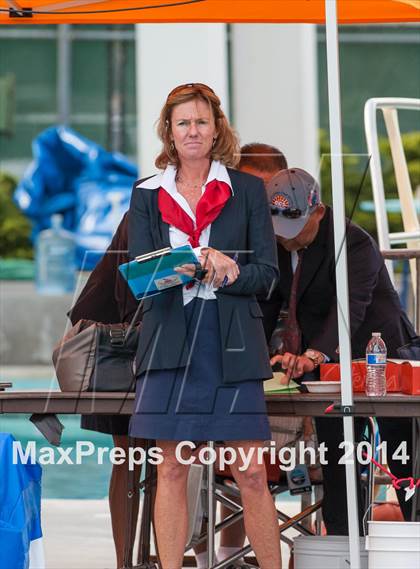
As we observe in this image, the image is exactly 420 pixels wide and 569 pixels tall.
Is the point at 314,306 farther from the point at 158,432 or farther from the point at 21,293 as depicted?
the point at 21,293

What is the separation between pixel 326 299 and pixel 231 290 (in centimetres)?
Result: 75

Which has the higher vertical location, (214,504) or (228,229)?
(228,229)

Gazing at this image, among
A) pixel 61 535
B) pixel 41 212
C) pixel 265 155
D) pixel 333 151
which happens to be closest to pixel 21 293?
pixel 41 212

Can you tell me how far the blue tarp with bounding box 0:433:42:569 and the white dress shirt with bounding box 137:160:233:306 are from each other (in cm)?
74

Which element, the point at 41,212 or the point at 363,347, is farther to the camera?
the point at 41,212

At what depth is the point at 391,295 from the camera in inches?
183

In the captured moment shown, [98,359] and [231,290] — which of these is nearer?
[231,290]

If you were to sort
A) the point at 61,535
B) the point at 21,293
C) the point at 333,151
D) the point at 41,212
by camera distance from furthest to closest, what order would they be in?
the point at 41,212, the point at 21,293, the point at 61,535, the point at 333,151

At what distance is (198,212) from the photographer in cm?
391

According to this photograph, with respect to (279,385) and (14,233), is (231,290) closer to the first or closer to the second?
(279,385)

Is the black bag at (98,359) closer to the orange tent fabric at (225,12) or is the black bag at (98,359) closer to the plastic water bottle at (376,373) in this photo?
A: the plastic water bottle at (376,373)

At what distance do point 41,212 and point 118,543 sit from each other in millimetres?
14254

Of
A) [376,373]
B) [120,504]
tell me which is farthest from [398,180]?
[120,504]

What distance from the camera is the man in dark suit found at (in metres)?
4.43
